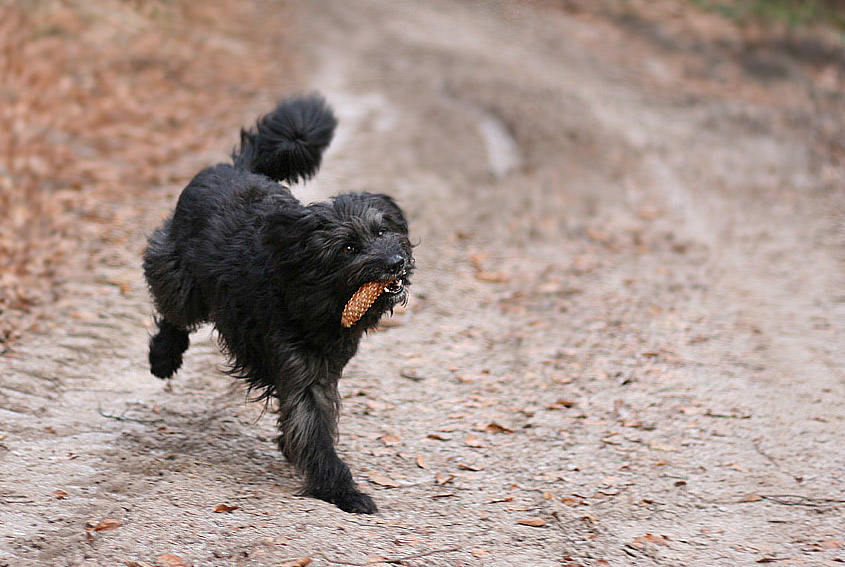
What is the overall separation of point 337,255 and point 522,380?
2.97 meters

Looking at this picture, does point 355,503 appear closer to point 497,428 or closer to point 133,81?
point 497,428

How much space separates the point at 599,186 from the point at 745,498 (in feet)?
22.9

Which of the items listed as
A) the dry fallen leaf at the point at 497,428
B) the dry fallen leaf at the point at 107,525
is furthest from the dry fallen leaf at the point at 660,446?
the dry fallen leaf at the point at 107,525

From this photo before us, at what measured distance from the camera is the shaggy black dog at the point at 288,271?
14.0 feet

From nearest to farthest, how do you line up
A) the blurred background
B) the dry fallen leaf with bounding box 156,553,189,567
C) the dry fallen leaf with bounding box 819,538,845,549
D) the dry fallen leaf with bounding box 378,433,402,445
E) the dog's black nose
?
the dry fallen leaf with bounding box 156,553,189,567 < the dog's black nose < the dry fallen leaf with bounding box 819,538,845,549 < the dry fallen leaf with bounding box 378,433,402,445 < the blurred background

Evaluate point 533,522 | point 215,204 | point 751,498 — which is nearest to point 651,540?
point 533,522

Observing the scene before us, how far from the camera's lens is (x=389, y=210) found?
450cm

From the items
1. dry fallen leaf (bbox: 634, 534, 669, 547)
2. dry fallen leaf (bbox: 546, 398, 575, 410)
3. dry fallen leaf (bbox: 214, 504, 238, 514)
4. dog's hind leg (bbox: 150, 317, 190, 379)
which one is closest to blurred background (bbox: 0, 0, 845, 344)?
dog's hind leg (bbox: 150, 317, 190, 379)

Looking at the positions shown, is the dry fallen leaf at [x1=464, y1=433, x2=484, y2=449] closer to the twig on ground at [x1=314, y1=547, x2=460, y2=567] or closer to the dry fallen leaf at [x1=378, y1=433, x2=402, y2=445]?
the dry fallen leaf at [x1=378, y1=433, x2=402, y2=445]

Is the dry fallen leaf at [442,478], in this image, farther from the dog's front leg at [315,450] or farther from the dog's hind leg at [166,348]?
the dog's hind leg at [166,348]

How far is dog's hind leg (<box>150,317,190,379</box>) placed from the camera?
18.9ft

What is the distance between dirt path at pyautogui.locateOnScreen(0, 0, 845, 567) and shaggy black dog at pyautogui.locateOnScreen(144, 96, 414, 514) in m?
0.45

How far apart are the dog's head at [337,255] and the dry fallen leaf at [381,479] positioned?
3.84 ft

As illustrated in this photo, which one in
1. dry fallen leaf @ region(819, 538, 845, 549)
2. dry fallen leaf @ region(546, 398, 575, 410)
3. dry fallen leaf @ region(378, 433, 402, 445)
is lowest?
dry fallen leaf @ region(819, 538, 845, 549)
